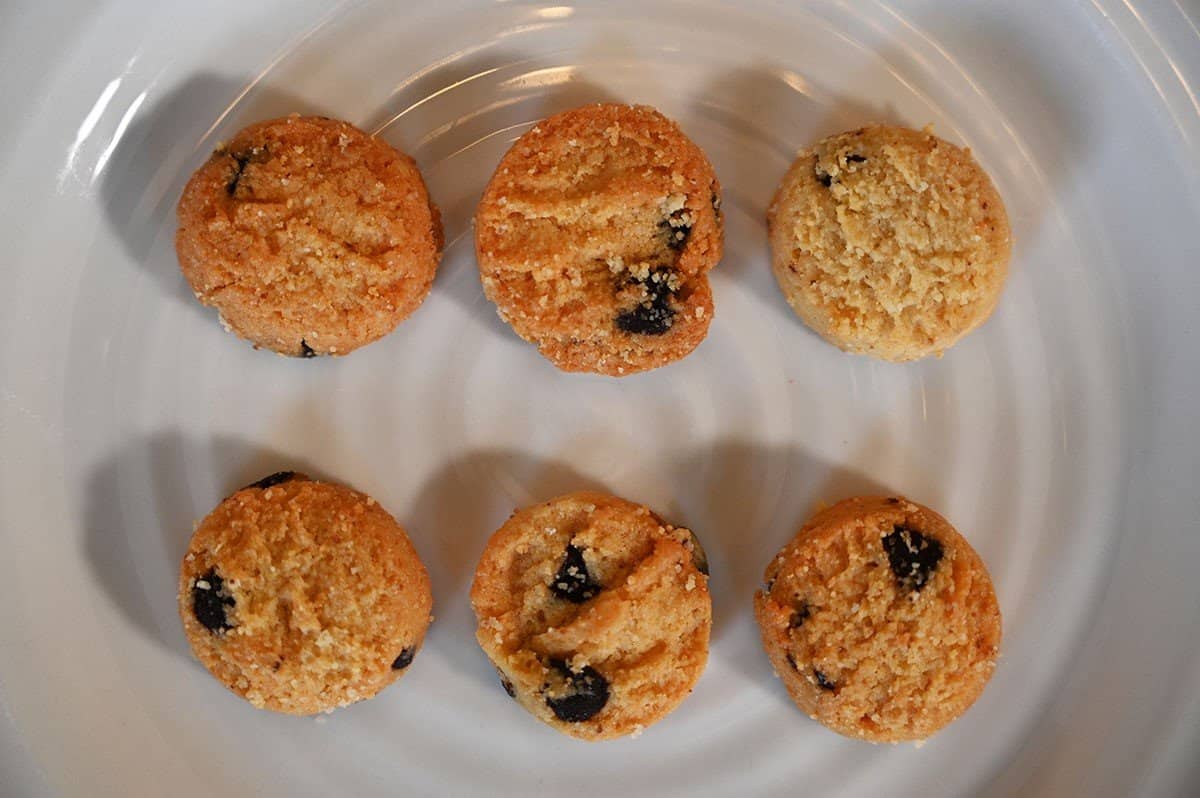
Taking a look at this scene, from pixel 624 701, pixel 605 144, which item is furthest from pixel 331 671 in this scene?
pixel 605 144

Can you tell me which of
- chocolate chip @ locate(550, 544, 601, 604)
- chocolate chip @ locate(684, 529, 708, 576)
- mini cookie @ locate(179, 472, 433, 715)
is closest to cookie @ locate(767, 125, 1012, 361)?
chocolate chip @ locate(684, 529, 708, 576)

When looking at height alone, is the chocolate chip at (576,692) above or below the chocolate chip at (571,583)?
below

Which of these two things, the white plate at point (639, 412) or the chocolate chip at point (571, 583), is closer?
the chocolate chip at point (571, 583)

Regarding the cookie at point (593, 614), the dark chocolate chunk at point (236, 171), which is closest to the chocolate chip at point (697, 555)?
the cookie at point (593, 614)

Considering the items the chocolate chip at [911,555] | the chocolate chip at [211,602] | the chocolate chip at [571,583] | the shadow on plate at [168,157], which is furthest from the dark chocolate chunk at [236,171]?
the chocolate chip at [911,555]

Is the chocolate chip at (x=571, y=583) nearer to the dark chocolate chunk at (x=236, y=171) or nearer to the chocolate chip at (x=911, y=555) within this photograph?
the chocolate chip at (x=911, y=555)

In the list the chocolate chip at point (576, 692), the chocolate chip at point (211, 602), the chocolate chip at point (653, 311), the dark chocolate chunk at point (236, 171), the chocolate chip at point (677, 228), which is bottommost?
the chocolate chip at point (576, 692)
